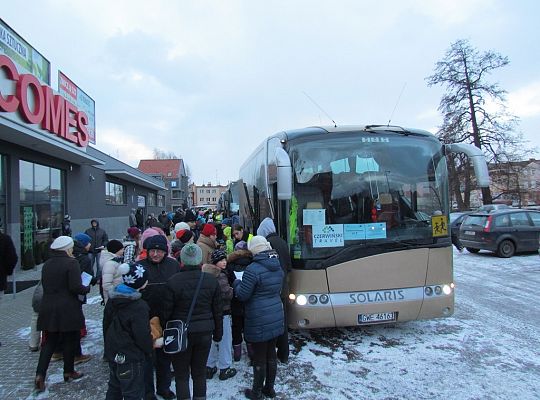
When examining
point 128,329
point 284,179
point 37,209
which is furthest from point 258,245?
point 37,209

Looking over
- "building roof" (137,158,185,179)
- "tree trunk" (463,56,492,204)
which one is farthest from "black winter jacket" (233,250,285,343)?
"building roof" (137,158,185,179)

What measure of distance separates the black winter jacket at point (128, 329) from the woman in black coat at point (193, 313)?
295 mm

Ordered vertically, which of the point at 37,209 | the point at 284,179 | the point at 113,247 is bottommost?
the point at 113,247

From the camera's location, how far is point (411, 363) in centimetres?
470

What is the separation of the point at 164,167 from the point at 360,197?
75.0m

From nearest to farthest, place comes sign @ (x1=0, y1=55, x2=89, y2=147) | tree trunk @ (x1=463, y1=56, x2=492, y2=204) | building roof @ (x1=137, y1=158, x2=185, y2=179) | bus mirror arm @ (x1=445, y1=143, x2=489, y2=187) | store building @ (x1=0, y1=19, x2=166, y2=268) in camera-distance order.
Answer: bus mirror arm @ (x1=445, y1=143, x2=489, y2=187)
comes sign @ (x1=0, y1=55, x2=89, y2=147)
store building @ (x1=0, y1=19, x2=166, y2=268)
tree trunk @ (x1=463, y1=56, x2=492, y2=204)
building roof @ (x1=137, y1=158, x2=185, y2=179)

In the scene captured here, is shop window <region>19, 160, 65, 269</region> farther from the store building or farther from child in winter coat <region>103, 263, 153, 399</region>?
child in winter coat <region>103, 263, 153, 399</region>

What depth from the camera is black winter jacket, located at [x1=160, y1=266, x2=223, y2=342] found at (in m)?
3.32

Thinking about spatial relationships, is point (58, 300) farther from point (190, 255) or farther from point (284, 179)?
point (284, 179)

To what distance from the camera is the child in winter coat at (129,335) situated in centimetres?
302

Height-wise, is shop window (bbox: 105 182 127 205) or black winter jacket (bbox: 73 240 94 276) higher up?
shop window (bbox: 105 182 127 205)

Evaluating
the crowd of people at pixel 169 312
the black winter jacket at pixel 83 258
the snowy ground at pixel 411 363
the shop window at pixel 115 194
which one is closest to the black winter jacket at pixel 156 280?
the crowd of people at pixel 169 312

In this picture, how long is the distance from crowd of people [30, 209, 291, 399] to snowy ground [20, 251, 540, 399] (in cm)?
28

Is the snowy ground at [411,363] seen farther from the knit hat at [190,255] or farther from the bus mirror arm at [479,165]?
the bus mirror arm at [479,165]
